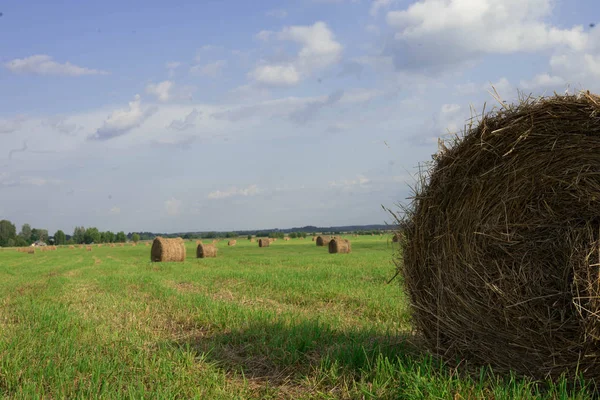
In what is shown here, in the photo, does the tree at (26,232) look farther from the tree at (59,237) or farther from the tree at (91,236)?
the tree at (91,236)

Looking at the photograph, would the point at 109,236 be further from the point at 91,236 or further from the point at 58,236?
the point at 58,236

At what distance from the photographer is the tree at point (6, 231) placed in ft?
421

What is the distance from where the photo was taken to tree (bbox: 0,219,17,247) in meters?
128

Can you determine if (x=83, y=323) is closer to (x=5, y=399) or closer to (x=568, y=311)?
(x=5, y=399)

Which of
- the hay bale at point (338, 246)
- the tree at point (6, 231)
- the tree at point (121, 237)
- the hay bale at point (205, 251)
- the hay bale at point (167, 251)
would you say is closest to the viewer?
the hay bale at point (167, 251)

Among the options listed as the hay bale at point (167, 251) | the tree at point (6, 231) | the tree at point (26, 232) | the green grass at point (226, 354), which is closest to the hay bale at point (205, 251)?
the hay bale at point (167, 251)

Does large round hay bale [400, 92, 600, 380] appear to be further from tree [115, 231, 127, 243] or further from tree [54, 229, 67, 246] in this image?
tree [54, 229, 67, 246]

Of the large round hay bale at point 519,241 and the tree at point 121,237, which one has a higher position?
the large round hay bale at point 519,241

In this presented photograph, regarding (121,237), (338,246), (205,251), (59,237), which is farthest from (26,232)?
(338,246)

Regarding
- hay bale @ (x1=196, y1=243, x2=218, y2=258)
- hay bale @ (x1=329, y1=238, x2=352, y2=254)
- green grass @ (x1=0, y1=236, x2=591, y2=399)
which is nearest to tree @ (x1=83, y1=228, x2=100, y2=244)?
hay bale @ (x1=196, y1=243, x2=218, y2=258)

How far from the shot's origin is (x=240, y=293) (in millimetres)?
11719

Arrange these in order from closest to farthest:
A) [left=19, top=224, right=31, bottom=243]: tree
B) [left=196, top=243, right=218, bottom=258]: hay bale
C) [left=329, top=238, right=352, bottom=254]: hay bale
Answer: [left=196, top=243, right=218, bottom=258]: hay bale < [left=329, top=238, right=352, bottom=254]: hay bale < [left=19, top=224, right=31, bottom=243]: tree

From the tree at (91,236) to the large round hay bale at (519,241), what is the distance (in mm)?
145501

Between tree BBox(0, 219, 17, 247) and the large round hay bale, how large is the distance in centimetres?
14383
